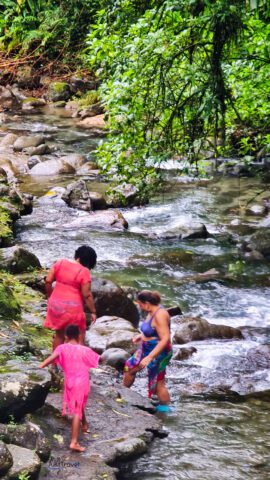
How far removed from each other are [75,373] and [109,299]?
3843 mm

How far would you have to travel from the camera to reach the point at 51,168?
18.3m

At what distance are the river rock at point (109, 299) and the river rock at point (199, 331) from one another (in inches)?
32.5

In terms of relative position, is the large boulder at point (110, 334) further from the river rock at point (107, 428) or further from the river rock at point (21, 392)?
the river rock at point (21, 392)

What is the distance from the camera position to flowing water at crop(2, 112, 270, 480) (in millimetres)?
6000

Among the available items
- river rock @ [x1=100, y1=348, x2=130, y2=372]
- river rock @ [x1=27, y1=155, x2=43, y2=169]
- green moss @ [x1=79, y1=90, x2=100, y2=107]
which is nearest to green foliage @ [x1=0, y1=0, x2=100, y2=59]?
green moss @ [x1=79, y1=90, x2=100, y2=107]

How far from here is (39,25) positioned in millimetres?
30250

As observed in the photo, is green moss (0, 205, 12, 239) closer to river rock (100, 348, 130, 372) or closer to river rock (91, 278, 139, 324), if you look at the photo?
river rock (91, 278, 139, 324)

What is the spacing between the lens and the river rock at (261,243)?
1271cm

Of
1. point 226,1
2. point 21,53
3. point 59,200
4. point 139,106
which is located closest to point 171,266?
point 139,106

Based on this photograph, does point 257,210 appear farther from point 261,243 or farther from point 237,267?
point 237,267

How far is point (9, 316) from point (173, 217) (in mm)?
7511

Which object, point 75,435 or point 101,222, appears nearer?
point 75,435

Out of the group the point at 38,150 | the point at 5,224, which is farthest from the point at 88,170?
the point at 5,224

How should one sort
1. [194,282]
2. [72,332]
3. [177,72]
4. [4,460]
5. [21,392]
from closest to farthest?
[4,460] → [21,392] → [72,332] → [177,72] → [194,282]
